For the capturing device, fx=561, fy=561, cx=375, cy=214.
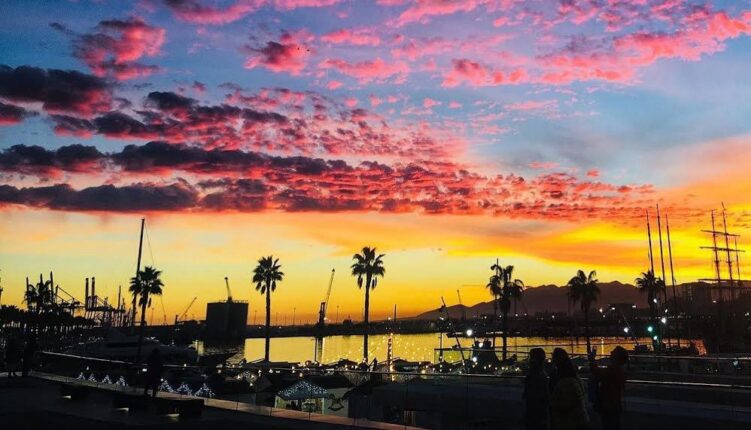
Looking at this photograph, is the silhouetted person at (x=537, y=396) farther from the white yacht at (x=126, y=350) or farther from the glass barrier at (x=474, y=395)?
the white yacht at (x=126, y=350)

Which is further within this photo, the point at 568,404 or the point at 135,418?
the point at 135,418

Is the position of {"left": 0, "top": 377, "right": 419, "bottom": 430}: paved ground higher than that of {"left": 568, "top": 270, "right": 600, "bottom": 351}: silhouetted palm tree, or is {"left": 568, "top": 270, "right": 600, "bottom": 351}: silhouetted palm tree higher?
{"left": 568, "top": 270, "right": 600, "bottom": 351}: silhouetted palm tree

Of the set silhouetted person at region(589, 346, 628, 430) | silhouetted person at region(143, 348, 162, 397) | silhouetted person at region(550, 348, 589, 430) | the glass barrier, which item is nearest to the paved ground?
the glass barrier

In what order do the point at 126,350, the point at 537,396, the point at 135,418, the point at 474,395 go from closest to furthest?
the point at 537,396 < the point at 135,418 < the point at 474,395 < the point at 126,350

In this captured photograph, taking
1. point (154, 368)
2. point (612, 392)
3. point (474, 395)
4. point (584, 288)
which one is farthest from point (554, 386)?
point (584, 288)

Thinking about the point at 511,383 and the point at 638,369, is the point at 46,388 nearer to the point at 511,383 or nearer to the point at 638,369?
the point at 511,383

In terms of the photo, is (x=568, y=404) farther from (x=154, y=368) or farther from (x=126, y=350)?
(x=126, y=350)

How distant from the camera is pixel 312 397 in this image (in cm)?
2147

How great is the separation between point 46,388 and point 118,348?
65.2 m

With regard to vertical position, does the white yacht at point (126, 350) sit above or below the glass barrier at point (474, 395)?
below

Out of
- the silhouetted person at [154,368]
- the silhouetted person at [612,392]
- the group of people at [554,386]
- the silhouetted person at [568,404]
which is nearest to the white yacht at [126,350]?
the silhouetted person at [154,368]

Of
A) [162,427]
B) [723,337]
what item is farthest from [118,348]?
[723,337]

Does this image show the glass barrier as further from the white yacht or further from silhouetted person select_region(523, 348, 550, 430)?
the white yacht

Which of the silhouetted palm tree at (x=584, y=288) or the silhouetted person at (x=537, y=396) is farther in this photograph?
the silhouetted palm tree at (x=584, y=288)
